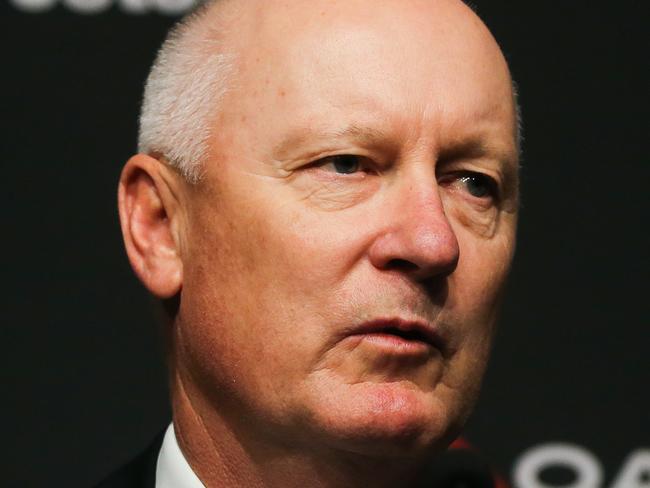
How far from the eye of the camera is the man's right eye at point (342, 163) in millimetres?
2061

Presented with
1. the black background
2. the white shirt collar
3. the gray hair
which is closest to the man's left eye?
the gray hair

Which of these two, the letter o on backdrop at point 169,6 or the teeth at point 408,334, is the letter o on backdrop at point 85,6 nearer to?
the letter o on backdrop at point 169,6

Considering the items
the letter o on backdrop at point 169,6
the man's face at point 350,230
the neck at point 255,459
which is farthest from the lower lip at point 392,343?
the letter o on backdrop at point 169,6

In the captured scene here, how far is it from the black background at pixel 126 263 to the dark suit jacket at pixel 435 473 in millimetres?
557

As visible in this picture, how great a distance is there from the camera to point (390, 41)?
6.80ft

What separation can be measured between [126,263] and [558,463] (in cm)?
94

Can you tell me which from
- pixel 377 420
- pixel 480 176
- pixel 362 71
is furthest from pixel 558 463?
pixel 362 71

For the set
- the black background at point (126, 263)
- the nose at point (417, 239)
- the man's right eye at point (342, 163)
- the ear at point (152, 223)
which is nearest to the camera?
→ the nose at point (417, 239)

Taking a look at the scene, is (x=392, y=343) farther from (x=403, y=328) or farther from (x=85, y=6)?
(x=85, y=6)

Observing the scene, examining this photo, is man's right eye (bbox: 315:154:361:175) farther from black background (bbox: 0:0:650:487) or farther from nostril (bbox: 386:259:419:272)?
black background (bbox: 0:0:650:487)

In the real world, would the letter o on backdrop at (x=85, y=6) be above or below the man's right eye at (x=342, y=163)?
above

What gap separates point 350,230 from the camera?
1.99 m

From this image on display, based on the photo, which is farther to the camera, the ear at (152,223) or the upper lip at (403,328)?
the ear at (152,223)

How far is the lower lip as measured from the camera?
6.45 feet
